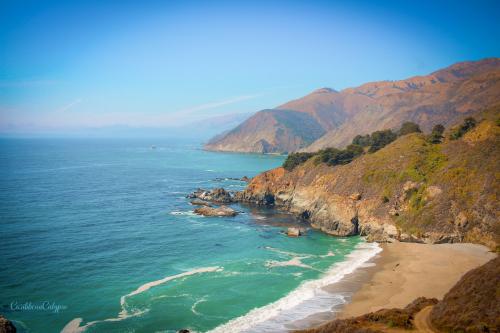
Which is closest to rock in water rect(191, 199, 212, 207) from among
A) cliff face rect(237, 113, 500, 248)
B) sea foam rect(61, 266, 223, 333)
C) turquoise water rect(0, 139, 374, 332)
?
turquoise water rect(0, 139, 374, 332)

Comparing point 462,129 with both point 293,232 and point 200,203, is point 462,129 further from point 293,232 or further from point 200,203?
point 200,203

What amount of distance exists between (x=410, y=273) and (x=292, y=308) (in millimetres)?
A: 15865

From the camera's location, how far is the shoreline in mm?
37000

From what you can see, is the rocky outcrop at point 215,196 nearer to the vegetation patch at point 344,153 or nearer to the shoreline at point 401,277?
the vegetation patch at point 344,153

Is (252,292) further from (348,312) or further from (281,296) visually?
(348,312)

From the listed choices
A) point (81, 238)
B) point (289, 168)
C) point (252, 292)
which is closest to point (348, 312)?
point (252, 292)

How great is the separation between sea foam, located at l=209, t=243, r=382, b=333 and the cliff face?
1673 cm

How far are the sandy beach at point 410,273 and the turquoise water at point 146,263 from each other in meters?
3.93

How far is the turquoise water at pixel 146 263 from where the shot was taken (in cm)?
3581

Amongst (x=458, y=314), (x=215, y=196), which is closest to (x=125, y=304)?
(x=458, y=314)

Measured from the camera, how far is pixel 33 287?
40844 millimetres

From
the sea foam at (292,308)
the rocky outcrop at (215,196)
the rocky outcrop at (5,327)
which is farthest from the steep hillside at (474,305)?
the rocky outcrop at (215,196)

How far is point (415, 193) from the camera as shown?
62.5 meters

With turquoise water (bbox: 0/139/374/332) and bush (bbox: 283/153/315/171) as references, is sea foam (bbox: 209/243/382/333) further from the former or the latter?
bush (bbox: 283/153/315/171)
